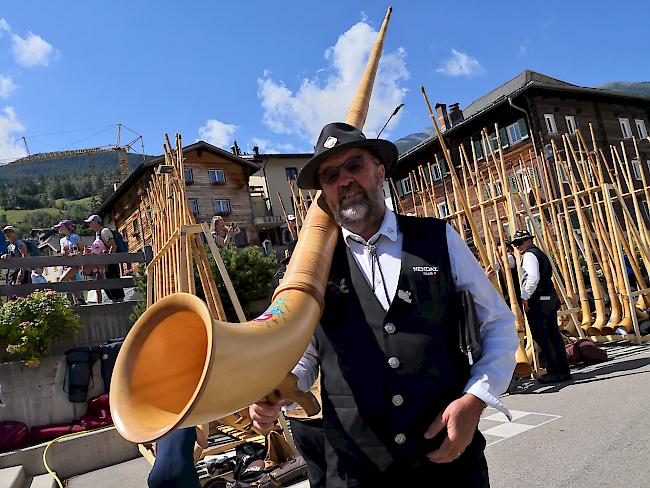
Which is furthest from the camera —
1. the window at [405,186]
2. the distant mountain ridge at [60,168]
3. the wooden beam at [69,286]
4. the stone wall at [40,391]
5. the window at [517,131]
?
the distant mountain ridge at [60,168]

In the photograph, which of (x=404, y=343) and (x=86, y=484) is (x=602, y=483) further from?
(x=86, y=484)

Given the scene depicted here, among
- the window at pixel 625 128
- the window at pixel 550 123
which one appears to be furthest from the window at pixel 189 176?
the window at pixel 625 128

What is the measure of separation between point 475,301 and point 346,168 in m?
0.55

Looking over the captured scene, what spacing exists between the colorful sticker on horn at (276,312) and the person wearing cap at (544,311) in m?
4.64

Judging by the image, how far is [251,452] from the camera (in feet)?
12.8

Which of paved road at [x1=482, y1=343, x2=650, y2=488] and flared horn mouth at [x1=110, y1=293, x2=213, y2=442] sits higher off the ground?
flared horn mouth at [x1=110, y1=293, x2=213, y2=442]

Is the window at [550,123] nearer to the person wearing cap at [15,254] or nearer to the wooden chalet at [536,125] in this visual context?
the wooden chalet at [536,125]

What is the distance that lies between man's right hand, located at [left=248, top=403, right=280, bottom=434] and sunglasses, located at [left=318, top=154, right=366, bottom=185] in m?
0.69

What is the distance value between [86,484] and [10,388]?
157cm

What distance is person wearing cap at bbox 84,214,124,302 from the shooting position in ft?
25.1

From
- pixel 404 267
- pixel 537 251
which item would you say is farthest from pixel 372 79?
pixel 537 251

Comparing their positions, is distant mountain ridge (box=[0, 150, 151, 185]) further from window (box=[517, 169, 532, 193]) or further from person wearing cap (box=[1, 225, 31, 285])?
window (box=[517, 169, 532, 193])

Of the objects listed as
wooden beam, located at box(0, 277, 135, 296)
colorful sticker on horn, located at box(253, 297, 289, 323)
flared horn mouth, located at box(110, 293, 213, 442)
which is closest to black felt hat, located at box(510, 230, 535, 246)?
colorful sticker on horn, located at box(253, 297, 289, 323)

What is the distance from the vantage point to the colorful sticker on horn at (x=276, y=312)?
1.20m
